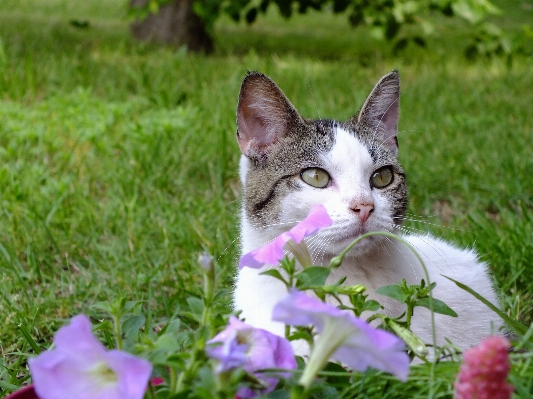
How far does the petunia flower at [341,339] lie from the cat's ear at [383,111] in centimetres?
121

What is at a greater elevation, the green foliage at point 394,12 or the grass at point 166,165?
the green foliage at point 394,12

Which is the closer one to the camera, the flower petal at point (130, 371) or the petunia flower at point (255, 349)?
the flower petal at point (130, 371)

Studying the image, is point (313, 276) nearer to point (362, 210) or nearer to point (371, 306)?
point (371, 306)

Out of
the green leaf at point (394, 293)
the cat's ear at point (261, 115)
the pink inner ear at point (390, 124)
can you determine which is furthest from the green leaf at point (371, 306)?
the pink inner ear at point (390, 124)

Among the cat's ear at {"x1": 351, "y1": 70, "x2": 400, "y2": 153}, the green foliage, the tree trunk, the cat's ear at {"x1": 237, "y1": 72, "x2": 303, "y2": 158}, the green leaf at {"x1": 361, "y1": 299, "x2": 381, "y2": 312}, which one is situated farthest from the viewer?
the tree trunk

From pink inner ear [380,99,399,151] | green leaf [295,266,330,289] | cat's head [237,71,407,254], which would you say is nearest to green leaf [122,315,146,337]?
green leaf [295,266,330,289]

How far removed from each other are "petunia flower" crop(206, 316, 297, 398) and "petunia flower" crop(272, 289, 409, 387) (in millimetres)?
82

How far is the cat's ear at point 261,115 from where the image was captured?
6.45 feet

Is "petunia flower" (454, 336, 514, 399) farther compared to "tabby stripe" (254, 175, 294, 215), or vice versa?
"tabby stripe" (254, 175, 294, 215)

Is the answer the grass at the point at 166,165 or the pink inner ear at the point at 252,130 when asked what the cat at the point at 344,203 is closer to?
the pink inner ear at the point at 252,130

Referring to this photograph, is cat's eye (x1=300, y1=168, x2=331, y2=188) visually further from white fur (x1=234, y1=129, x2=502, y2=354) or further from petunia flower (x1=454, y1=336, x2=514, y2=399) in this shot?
petunia flower (x1=454, y1=336, x2=514, y2=399)

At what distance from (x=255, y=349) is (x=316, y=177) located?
894mm

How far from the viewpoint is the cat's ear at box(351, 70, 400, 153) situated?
2.09 metres

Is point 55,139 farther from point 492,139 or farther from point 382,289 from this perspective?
point 382,289
